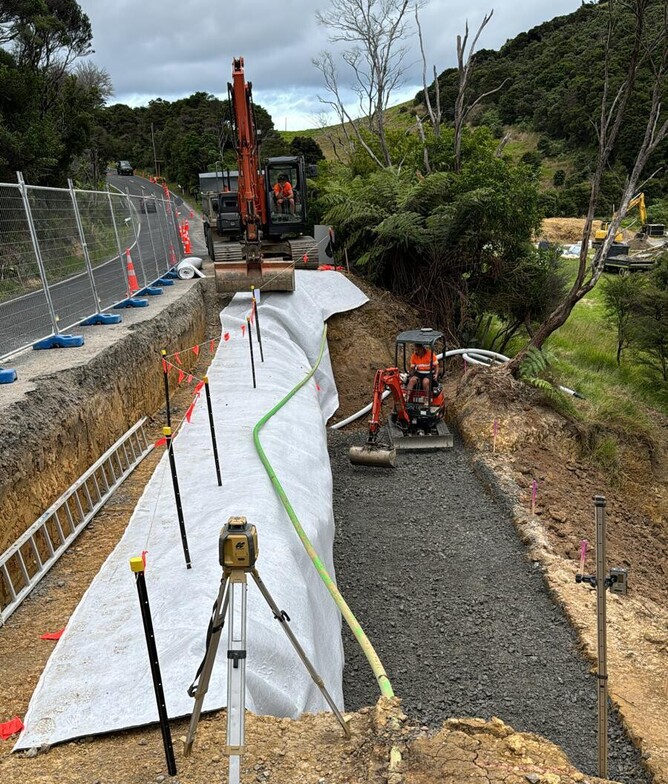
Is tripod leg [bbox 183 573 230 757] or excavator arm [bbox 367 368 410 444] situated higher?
tripod leg [bbox 183 573 230 757]

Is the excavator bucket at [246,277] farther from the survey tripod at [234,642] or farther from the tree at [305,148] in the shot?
the tree at [305,148]

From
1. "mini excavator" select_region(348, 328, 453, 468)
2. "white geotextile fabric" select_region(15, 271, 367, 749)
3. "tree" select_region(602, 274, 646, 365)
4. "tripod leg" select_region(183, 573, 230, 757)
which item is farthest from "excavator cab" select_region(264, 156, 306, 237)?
"tripod leg" select_region(183, 573, 230, 757)

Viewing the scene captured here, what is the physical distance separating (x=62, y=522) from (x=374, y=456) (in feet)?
17.5

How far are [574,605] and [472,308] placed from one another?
9586mm

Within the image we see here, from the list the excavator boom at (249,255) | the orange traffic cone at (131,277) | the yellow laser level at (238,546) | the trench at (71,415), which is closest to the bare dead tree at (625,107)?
the excavator boom at (249,255)

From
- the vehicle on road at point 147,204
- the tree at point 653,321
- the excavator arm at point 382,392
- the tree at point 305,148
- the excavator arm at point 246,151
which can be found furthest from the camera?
the tree at point 305,148

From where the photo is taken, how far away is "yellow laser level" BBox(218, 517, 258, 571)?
2.57 metres

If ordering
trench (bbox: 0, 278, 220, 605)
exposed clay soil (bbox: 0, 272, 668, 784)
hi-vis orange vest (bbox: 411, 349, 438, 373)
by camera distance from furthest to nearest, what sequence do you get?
hi-vis orange vest (bbox: 411, 349, 438, 373) → trench (bbox: 0, 278, 220, 605) → exposed clay soil (bbox: 0, 272, 668, 784)

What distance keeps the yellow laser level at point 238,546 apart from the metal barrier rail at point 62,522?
263 cm

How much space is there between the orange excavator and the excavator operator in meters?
3.51

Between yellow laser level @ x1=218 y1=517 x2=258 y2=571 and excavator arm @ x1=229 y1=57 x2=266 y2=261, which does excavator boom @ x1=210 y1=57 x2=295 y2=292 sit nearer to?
excavator arm @ x1=229 y1=57 x2=266 y2=261

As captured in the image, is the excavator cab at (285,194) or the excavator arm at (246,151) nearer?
the excavator arm at (246,151)

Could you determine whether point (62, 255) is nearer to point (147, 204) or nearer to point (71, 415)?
point (71, 415)

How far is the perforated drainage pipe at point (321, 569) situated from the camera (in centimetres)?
345
